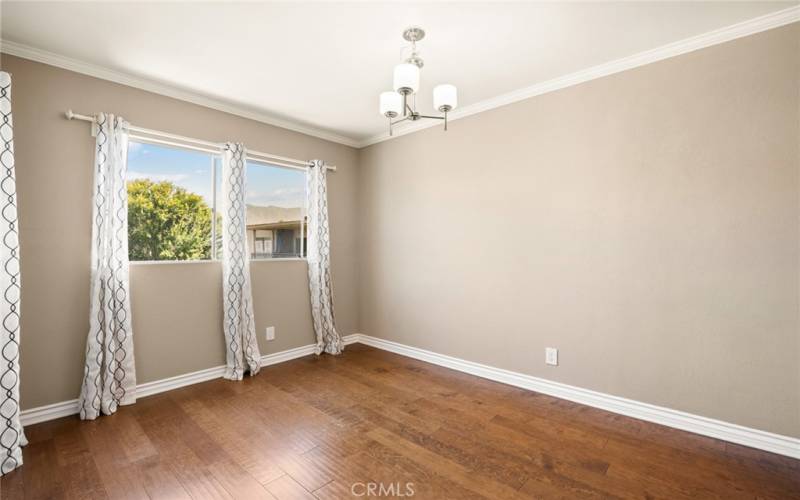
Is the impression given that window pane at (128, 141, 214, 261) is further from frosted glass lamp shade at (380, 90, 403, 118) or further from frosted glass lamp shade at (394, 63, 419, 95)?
frosted glass lamp shade at (394, 63, 419, 95)

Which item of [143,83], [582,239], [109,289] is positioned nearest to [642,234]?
[582,239]

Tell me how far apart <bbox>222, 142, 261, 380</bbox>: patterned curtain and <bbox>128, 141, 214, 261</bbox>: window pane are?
18cm

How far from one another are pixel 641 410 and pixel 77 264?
13.5ft

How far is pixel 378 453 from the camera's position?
2.12 meters

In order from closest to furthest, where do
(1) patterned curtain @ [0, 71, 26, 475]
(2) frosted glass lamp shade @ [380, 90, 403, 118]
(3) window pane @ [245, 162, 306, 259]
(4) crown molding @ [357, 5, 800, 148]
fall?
(1) patterned curtain @ [0, 71, 26, 475]
(4) crown molding @ [357, 5, 800, 148]
(2) frosted glass lamp shade @ [380, 90, 403, 118]
(3) window pane @ [245, 162, 306, 259]

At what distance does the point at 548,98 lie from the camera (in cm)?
298

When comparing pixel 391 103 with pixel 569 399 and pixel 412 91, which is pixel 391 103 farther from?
pixel 569 399

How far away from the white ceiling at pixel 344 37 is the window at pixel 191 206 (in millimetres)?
665

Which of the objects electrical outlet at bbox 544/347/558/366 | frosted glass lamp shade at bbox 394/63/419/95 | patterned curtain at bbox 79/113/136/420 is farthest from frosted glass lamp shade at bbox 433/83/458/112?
patterned curtain at bbox 79/113/136/420

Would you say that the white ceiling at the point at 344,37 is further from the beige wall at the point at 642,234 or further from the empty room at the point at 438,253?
the beige wall at the point at 642,234

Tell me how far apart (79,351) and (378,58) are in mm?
2992

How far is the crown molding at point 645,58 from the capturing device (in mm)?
2117

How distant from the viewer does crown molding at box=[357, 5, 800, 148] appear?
212cm

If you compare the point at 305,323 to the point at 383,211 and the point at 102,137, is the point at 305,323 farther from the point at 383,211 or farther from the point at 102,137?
the point at 102,137
